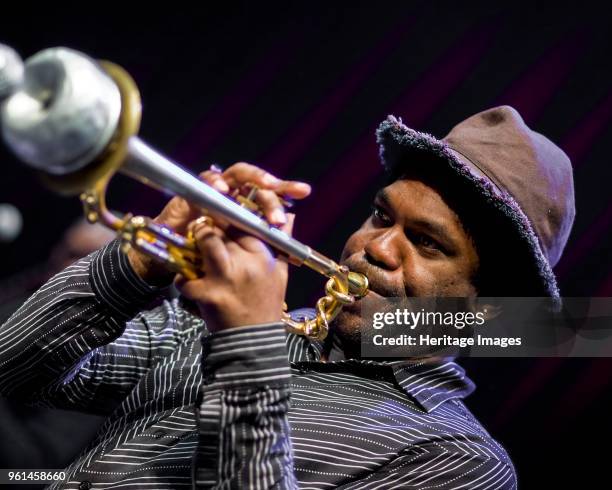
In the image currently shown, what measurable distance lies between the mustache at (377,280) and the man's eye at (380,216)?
0.66 feet

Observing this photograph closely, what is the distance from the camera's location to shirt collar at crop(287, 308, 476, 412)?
6.73 feet

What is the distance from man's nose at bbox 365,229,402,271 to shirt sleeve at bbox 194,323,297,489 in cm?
87

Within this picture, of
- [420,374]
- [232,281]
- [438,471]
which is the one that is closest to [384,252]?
[420,374]

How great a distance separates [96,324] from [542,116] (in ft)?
7.37

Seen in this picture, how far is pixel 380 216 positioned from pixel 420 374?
568mm

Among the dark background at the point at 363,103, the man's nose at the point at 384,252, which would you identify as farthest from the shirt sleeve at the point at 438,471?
the dark background at the point at 363,103

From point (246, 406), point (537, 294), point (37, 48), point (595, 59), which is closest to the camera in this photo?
point (246, 406)

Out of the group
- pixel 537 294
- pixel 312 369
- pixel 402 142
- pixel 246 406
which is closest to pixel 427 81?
pixel 402 142

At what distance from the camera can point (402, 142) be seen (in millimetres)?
2213

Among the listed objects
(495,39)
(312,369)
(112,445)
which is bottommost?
(112,445)

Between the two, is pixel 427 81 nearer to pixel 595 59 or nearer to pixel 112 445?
pixel 595 59

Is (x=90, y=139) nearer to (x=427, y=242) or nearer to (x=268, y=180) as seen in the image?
(x=268, y=180)

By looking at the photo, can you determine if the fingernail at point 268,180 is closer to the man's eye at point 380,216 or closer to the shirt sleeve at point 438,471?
the shirt sleeve at point 438,471

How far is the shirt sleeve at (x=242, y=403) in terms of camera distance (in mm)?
1263
